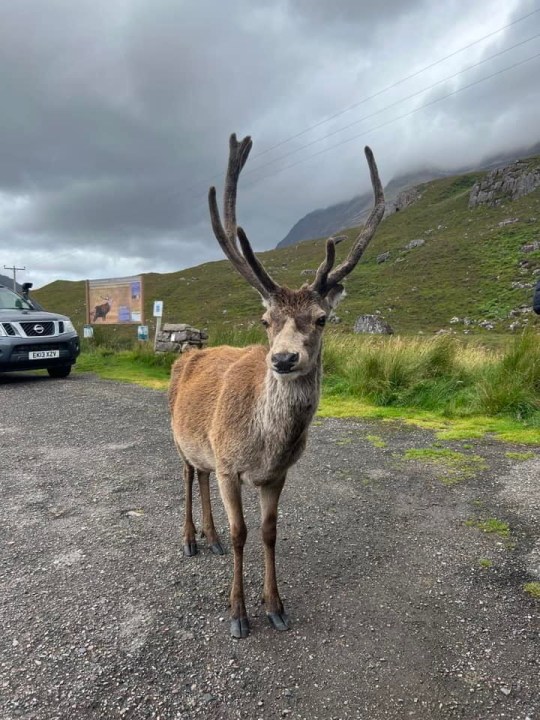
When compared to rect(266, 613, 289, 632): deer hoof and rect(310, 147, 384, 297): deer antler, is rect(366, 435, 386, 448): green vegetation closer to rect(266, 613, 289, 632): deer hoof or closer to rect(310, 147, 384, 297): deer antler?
rect(310, 147, 384, 297): deer antler

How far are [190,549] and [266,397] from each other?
6.12 feet

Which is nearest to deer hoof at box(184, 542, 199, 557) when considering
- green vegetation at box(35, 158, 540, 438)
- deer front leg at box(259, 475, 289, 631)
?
deer front leg at box(259, 475, 289, 631)

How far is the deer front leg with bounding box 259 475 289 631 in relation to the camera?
11.4 ft

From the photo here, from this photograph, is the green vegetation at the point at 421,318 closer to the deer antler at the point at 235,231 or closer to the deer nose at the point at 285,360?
the deer antler at the point at 235,231

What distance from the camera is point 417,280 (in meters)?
60.6

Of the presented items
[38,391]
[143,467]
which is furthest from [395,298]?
[143,467]

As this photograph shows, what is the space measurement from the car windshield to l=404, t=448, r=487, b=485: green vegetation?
470 inches

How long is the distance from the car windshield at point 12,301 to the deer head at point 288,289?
11.7m

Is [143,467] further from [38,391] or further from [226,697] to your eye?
[38,391]

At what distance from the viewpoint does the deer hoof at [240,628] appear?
3.26m

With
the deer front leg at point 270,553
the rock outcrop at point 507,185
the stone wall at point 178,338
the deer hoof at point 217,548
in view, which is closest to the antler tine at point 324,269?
the deer front leg at point 270,553

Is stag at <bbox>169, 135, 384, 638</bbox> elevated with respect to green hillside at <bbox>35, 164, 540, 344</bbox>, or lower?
lower

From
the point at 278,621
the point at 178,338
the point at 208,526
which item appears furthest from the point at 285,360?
the point at 178,338

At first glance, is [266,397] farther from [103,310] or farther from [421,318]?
[421,318]
